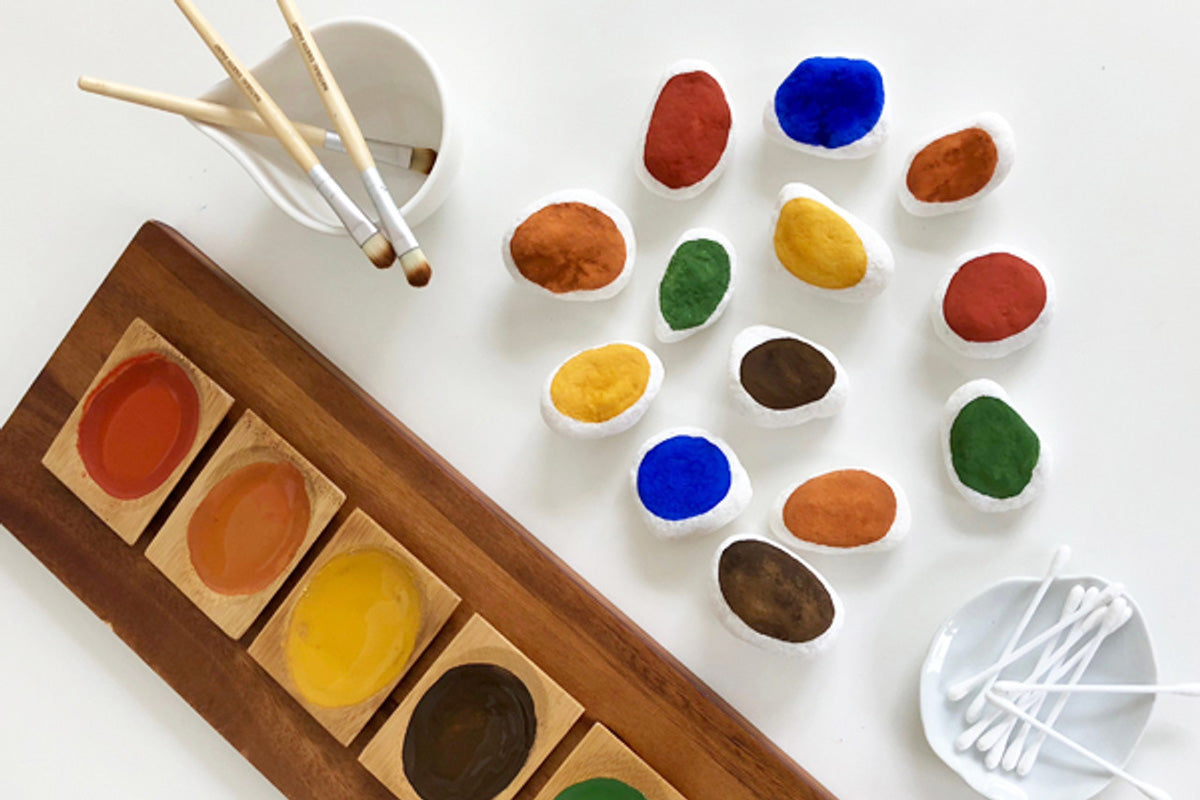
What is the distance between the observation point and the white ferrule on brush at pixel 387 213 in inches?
24.8

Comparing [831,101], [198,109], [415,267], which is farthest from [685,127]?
[198,109]

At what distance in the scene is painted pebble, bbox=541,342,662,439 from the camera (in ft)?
2.25

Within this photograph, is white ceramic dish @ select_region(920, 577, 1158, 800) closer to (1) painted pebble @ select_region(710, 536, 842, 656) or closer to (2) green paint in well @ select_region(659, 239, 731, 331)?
(1) painted pebble @ select_region(710, 536, 842, 656)

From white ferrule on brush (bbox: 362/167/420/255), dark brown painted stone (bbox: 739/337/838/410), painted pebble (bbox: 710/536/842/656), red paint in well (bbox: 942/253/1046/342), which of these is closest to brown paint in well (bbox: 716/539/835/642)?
painted pebble (bbox: 710/536/842/656)

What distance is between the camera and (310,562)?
0.72 m

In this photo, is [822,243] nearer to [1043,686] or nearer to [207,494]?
[1043,686]

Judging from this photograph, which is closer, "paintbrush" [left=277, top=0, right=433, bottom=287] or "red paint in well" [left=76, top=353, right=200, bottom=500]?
"paintbrush" [left=277, top=0, right=433, bottom=287]

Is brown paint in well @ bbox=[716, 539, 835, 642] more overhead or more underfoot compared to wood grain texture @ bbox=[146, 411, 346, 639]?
more overhead

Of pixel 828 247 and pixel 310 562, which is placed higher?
pixel 828 247

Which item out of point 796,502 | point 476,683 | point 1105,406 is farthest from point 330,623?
point 1105,406

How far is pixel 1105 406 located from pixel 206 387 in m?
0.67

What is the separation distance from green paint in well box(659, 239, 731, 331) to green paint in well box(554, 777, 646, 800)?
332mm

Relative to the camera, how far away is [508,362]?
73 cm

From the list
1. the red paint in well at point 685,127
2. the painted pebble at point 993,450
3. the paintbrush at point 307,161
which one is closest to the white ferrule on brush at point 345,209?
the paintbrush at point 307,161
